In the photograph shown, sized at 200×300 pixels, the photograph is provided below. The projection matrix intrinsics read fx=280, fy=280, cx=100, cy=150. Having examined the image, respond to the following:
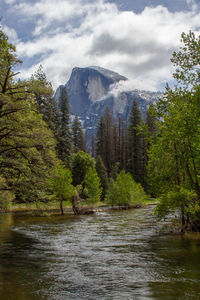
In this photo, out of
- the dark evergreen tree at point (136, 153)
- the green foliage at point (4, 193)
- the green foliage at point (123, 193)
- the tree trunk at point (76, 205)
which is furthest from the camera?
the dark evergreen tree at point (136, 153)

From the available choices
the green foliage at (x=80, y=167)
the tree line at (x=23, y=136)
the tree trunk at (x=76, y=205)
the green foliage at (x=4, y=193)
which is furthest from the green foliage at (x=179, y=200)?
the green foliage at (x=80, y=167)

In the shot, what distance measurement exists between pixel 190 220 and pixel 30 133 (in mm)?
12044

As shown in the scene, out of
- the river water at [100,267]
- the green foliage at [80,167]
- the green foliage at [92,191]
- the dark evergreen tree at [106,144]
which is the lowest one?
the river water at [100,267]

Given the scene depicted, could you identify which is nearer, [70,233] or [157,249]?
[157,249]

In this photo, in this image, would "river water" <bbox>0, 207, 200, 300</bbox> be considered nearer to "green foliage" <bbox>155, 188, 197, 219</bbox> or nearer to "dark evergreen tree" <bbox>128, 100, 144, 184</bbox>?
"green foliage" <bbox>155, 188, 197, 219</bbox>

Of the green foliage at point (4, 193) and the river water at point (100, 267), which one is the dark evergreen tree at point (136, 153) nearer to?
the green foliage at point (4, 193)

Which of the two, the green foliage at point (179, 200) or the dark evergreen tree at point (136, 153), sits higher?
the dark evergreen tree at point (136, 153)

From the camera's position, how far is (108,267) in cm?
1097

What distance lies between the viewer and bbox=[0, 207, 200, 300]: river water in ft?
27.0

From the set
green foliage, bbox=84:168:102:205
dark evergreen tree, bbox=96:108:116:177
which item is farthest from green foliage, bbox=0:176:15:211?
dark evergreen tree, bbox=96:108:116:177

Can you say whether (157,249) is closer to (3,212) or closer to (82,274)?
(82,274)

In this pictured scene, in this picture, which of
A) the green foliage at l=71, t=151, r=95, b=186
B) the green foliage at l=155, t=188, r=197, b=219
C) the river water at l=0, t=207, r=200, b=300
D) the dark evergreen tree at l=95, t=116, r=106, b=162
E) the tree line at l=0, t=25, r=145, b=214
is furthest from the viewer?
the dark evergreen tree at l=95, t=116, r=106, b=162

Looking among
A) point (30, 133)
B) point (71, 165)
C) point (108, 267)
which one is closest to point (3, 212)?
point (71, 165)

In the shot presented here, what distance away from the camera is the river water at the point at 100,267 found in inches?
324
